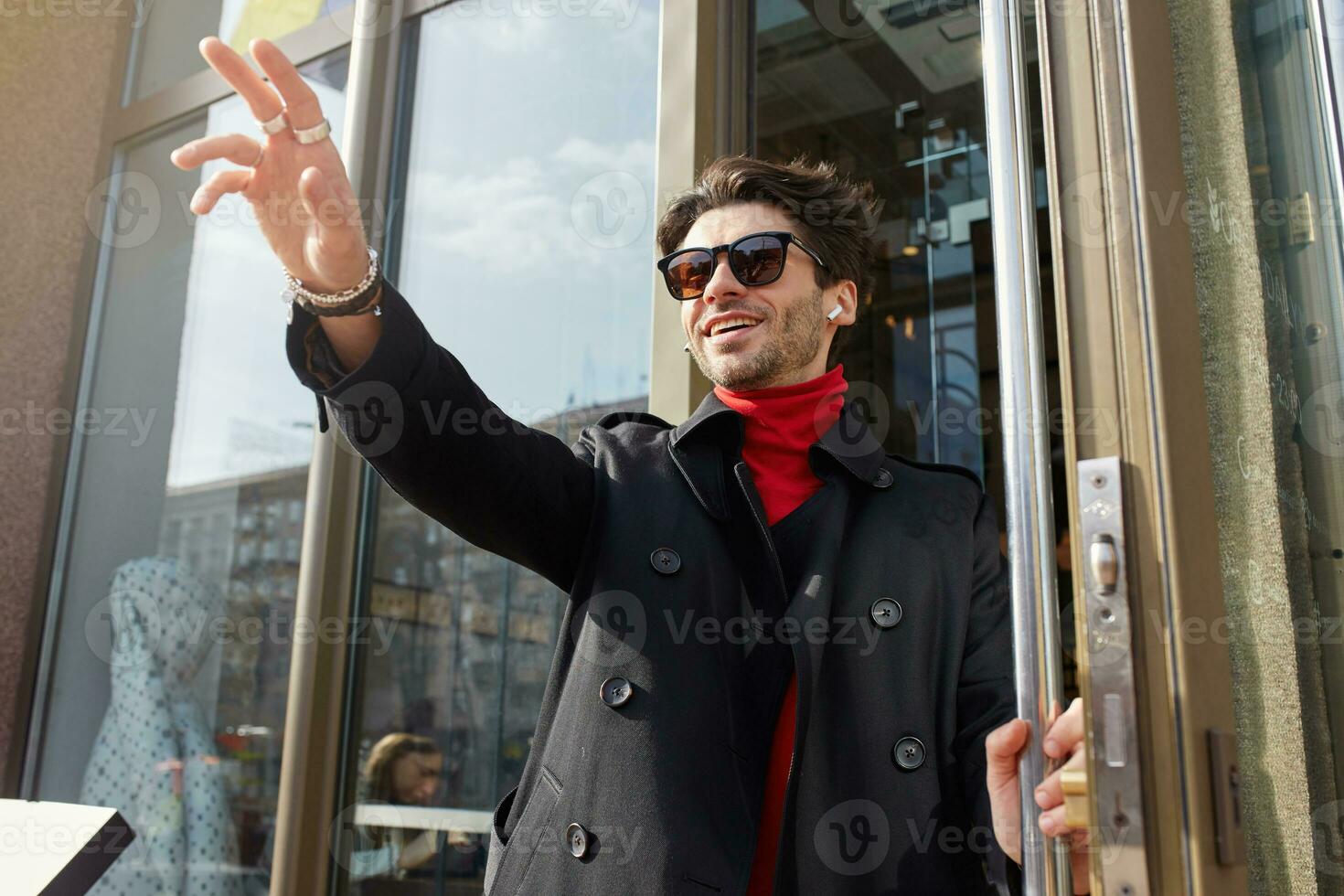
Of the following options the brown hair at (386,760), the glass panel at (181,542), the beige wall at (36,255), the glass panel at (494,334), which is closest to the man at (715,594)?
the glass panel at (494,334)

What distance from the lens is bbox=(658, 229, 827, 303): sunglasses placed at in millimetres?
1698

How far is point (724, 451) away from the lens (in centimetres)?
162

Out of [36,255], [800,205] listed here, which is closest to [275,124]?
[800,205]

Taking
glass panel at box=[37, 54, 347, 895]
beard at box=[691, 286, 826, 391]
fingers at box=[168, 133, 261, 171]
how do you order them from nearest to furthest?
1. fingers at box=[168, 133, 261, 171]
2. beard at box=[691, 286, 826, 391]
3. glass panel at box=[37, 54, 347, 895]

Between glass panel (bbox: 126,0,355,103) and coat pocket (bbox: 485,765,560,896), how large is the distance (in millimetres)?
3320

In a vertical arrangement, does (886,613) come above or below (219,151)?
below

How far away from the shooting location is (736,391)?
5.49 feet

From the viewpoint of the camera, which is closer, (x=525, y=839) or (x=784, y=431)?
(x=525, y=839)

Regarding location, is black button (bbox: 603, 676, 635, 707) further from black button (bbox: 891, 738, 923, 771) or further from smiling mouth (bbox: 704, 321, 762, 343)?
smiling mouth (bbox: 704, 321, 762, 343)

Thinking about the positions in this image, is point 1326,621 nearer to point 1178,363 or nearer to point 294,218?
point 1178,363

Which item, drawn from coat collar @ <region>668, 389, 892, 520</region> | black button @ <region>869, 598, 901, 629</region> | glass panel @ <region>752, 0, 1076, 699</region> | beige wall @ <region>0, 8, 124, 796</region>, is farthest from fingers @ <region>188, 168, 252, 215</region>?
beige wall @ <region>0, 8, 124, 796</region>

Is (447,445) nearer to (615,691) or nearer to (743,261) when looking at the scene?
(615,691)

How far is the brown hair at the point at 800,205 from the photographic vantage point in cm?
185

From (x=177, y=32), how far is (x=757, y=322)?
11.4ft
